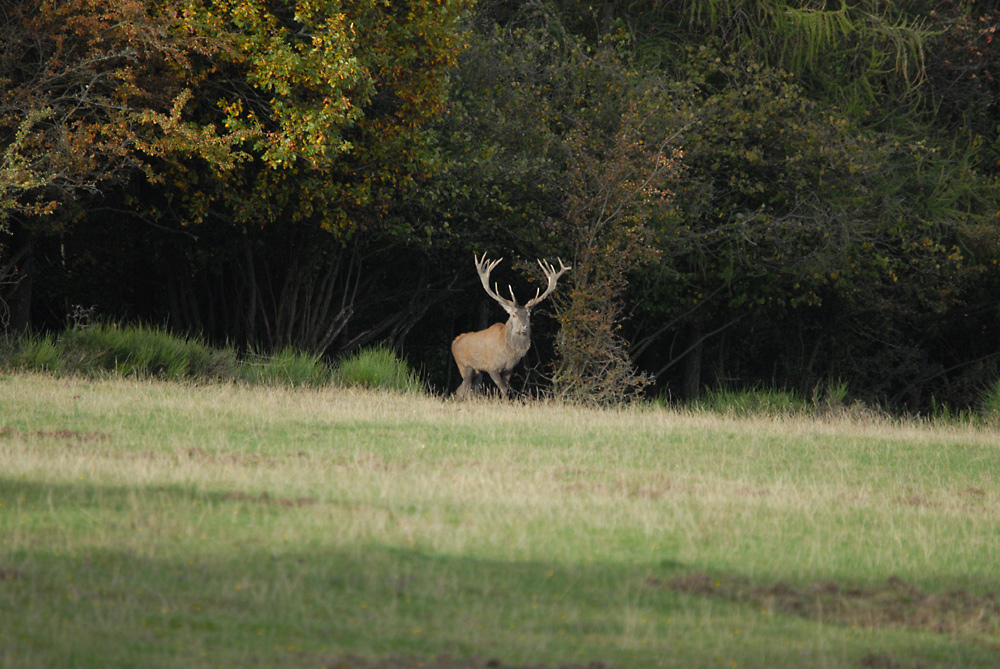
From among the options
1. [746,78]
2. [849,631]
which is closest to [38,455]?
[849,631]

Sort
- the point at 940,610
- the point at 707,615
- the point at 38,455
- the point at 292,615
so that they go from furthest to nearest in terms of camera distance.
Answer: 1. the point at 38,455
2. the point at 940,610
3. the point at 707,615
4. the point at 292,615

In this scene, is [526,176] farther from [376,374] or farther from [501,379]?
[376,374]

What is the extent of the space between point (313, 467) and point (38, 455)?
1.97 meters

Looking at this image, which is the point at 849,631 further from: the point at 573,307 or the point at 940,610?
the point at 573,307

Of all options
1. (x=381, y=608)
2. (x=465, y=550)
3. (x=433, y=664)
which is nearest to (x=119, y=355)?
(x=465, y=550)

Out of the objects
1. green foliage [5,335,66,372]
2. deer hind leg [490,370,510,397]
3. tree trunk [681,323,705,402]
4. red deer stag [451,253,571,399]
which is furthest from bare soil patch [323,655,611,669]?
tree trunk [681,323,705,402]

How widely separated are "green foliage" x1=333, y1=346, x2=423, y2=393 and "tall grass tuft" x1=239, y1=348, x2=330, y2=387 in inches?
11.9

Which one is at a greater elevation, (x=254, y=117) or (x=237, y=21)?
(x=237, y=21)

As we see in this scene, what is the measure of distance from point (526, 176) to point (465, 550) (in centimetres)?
1362

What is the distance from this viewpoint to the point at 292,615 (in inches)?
216

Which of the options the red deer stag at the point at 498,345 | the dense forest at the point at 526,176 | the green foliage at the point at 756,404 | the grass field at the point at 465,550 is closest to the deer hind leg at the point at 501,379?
the red deer stag at the point at 498,345

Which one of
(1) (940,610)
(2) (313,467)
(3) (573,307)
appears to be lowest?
(3) (573,307)

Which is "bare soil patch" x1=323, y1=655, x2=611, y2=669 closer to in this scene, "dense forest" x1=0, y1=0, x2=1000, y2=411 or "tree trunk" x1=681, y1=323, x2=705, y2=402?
"dense forest" x1=0, y1=0, x2=1000, y2=411

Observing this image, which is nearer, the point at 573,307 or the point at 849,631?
the point at 849,631
